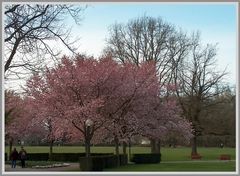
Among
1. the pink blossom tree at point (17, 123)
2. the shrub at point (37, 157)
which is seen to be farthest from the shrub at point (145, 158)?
the pink blossom tree at point (17, 123)

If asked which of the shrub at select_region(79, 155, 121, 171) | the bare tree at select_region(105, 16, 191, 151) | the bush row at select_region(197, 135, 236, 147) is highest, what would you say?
the bare tree at select_region(105, 16, 191, 151)

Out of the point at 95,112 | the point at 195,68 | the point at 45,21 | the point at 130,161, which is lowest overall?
the point at 130,161

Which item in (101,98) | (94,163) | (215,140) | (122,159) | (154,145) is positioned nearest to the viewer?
(94,163)

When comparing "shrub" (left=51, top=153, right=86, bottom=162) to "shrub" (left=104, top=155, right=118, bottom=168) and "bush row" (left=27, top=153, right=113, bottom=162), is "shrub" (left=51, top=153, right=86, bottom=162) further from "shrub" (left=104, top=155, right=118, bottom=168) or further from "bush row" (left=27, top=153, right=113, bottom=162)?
"shrub" (left=104, top=155, right=118, bottom=168)

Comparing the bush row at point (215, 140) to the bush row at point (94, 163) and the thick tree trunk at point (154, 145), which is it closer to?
the thick tree trunk at point (154, 145)

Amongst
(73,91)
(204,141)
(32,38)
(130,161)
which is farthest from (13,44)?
(204,141)

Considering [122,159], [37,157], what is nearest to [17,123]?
[37,157]

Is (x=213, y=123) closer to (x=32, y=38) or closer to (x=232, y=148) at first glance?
(x=232, y=148)

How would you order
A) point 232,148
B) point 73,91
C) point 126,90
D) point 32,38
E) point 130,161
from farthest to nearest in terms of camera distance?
point 232,148 < point 130,161 < point 126,90 < point 73,91 < point 32,38

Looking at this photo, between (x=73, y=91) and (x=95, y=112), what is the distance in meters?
1.34

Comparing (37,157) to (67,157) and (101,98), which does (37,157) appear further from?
(101,98)

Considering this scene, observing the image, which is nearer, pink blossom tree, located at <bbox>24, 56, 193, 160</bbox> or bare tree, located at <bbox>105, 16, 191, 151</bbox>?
pink blossom tree, located at <bbox>24, 56, 193, 160</bbox>

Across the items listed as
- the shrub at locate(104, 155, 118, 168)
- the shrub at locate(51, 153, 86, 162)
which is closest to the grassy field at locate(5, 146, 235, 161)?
the shrub at locate(51, 153, 86, 162)

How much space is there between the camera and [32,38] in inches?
452
